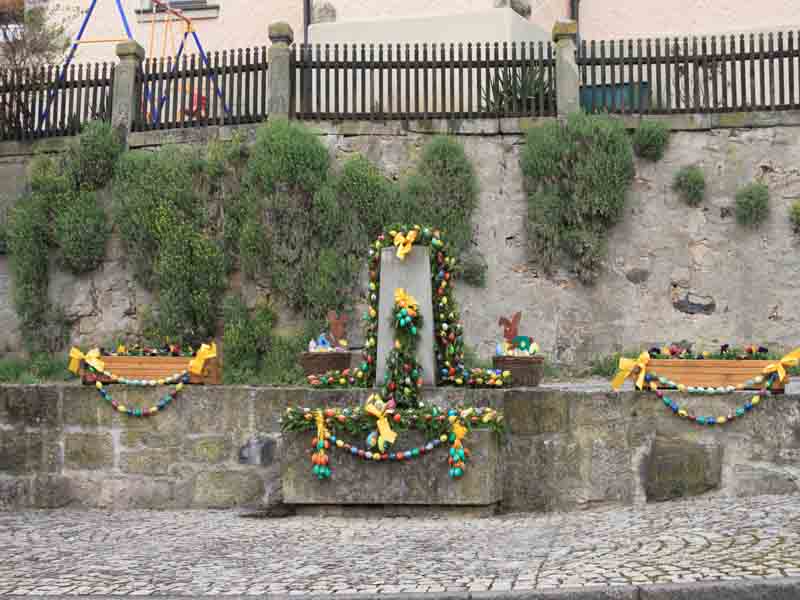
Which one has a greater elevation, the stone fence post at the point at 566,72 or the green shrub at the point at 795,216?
the stone fence post at the point at 566,72

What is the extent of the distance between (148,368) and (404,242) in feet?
7.60

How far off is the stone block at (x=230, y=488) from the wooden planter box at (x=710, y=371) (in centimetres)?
314

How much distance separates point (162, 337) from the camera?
13.2 m

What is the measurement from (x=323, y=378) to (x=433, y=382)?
35.4 inches

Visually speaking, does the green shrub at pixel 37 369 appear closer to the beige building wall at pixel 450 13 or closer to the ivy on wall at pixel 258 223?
the ivy on wall at pixel 258 223

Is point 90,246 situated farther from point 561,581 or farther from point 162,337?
point 561,581

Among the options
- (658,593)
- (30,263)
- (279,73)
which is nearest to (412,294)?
(658,593)

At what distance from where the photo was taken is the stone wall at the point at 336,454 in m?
7.65

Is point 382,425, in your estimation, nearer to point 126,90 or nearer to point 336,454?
point 336,454

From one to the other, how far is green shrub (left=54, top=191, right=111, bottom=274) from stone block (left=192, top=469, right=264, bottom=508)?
6.02 metres

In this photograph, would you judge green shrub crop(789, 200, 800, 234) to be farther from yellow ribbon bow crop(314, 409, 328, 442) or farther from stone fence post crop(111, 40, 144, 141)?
stone fence post crop(111, 40, 144, 141)

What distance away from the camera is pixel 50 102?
1470 cm

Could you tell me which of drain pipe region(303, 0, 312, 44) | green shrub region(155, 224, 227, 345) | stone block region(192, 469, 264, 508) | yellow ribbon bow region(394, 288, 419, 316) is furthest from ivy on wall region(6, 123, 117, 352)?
yellow ribbon bow region(394, 288, 419, 316)

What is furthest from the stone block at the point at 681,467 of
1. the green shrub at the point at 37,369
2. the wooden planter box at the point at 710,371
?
the green shrub at the point at 37,369
